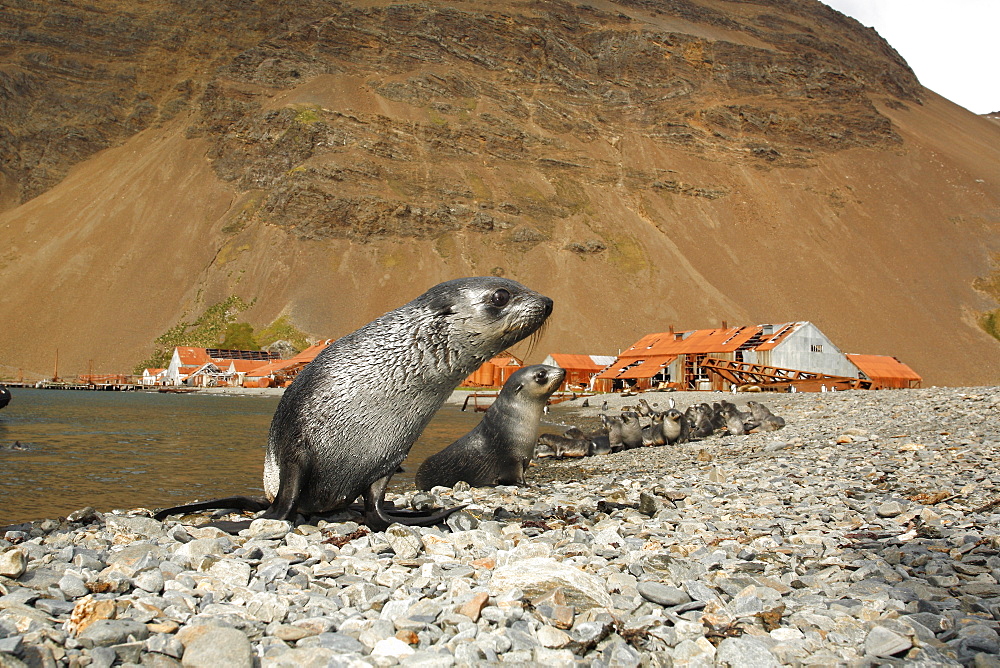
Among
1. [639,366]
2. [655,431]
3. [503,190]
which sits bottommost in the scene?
[655,431]

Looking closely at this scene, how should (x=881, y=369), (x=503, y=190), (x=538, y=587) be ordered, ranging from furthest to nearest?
(x=503, y=190) → (x=881, y=369) → (x=538, y=587)

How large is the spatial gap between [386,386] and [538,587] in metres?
2.27

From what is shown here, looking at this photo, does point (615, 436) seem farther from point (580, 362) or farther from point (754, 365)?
point (580, 362)

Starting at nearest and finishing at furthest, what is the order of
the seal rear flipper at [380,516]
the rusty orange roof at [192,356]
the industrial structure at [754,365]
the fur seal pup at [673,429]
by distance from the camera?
the seal rear flipper at [380,516] → the fur seal pup at [673,429] → the industrial structure at [754,365] → the rusty orange roof at [192,356]

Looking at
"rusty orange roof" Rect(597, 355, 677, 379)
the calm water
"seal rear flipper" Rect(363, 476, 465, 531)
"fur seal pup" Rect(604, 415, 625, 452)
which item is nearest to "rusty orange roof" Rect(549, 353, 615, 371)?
"rusty orange roof" Rect(597, 355, 677, 379)

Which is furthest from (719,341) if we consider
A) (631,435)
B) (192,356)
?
(192,356)

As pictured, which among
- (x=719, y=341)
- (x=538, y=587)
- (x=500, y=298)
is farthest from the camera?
(x=719, y=341)

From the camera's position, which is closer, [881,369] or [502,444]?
[502,444]

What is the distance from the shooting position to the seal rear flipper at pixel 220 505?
20.8ft

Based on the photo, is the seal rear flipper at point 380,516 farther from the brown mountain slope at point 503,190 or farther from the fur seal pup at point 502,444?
the brown mountain slope at point 503,190

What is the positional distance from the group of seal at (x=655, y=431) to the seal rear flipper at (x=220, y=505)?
373 inches

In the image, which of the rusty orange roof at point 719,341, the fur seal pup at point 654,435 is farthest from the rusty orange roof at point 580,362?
the fur seal pup at point 654,435

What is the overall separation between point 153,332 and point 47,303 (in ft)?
44.5

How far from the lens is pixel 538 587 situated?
13.1ft
